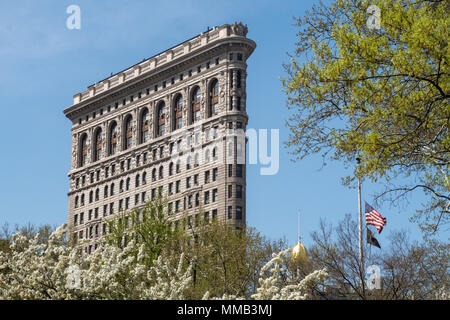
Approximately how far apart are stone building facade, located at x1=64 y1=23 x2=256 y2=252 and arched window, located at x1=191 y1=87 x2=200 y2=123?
0.56 feet

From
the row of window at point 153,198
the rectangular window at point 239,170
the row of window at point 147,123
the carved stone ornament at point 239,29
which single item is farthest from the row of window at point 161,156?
the carved stone ornament at point 239,29

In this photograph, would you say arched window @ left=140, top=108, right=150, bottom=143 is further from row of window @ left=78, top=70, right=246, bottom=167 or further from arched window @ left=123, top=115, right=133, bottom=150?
arched window @ left=123, top=115, right=133, bottom=150

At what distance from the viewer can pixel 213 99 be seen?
389ft

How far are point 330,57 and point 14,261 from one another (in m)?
11.7

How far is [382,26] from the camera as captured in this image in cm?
2228

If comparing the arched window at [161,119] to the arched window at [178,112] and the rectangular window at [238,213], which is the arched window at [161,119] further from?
the rectangular window at [238,213]

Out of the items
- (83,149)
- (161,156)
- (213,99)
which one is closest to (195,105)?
(213,99)

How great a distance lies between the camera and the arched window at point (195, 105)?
120812 mm

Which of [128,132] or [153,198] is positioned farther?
[128,132]

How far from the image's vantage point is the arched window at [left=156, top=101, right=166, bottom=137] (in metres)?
126

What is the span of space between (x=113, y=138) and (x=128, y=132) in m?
4.93

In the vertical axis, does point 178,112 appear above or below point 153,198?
above

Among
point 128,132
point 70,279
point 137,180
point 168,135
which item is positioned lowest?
point 70,279

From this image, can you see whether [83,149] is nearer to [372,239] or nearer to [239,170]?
[239,170]
